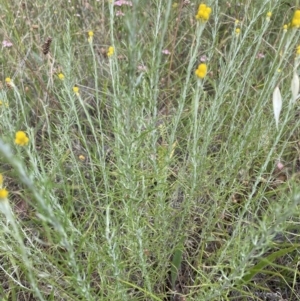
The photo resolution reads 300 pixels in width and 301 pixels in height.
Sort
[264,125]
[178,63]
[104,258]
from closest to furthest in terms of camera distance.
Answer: [104,258], [264,125], [178,63]

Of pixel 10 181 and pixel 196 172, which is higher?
pixel 196 172

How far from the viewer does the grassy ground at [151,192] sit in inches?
36.0

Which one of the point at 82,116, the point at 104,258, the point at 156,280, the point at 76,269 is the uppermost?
the point at 76,269

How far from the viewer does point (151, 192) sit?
1230mm

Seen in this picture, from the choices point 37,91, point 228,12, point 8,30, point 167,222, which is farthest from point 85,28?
point 167,222

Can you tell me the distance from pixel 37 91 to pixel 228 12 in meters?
1.00

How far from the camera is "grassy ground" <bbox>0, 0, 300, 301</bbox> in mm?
914

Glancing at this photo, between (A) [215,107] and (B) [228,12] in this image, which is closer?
(A) [215,107]

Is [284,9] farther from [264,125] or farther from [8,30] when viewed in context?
[8,30]

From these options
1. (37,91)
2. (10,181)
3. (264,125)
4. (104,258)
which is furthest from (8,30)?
(104,258)

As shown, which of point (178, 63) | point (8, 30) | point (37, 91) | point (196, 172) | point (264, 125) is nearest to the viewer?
point (196, 172)

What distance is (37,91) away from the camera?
69.2 inches

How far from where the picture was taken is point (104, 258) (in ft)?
3.19

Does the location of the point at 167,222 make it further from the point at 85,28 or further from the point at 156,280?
the point at 85,28
